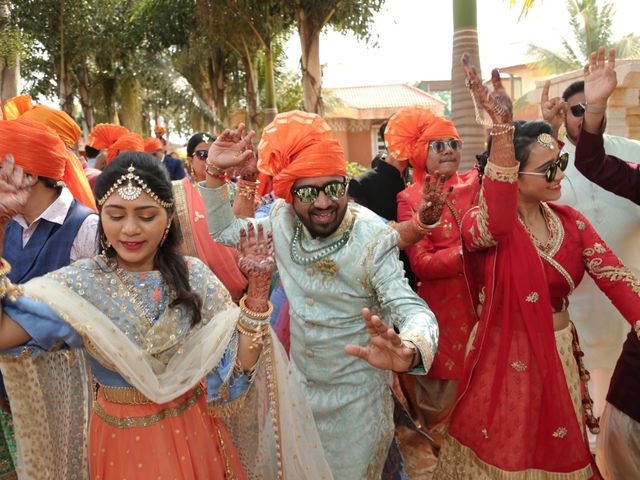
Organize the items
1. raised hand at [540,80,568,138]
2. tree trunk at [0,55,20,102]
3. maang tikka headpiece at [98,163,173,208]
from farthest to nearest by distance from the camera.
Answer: tree trunk at [0,55,20,102]
raised hand at [540,80,568,138]
maang tikka headpiece at [98,163,173,208]

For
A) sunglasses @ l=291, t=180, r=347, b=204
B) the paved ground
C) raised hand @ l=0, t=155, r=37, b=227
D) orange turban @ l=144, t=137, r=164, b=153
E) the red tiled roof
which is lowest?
the paved ground

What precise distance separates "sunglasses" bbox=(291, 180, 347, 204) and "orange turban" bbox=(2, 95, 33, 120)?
7.21 ft

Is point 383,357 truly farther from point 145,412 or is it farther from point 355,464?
point 145,412

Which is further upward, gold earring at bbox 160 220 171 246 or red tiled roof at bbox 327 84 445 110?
gold earring at bbox 160 220 171 246

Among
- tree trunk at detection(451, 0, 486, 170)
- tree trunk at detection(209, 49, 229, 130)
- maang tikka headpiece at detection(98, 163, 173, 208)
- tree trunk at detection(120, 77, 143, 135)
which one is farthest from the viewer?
tree trunk at detection(120, 77, 143, 135)

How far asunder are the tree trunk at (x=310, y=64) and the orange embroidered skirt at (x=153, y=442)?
367 inches

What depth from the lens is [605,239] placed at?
414cm

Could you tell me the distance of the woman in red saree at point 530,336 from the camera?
2.74 m

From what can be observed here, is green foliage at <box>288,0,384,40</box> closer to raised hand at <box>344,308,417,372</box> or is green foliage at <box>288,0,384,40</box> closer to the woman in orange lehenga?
the woman in orange lehenga

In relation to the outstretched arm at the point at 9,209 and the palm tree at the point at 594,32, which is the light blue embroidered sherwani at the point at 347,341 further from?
the palm tree at the point at 594,32

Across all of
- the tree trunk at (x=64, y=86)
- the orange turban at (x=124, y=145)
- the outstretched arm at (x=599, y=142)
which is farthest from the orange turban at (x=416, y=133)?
the tree trunk at (x=64, y=86)

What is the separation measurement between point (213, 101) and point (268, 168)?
19180 mm

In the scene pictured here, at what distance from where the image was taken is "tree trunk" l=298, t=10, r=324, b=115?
11.3 metres

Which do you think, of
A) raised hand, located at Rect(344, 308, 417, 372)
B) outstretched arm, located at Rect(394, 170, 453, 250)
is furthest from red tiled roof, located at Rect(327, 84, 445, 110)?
raised hand, located at Rect(344, 308, 417, 372)
